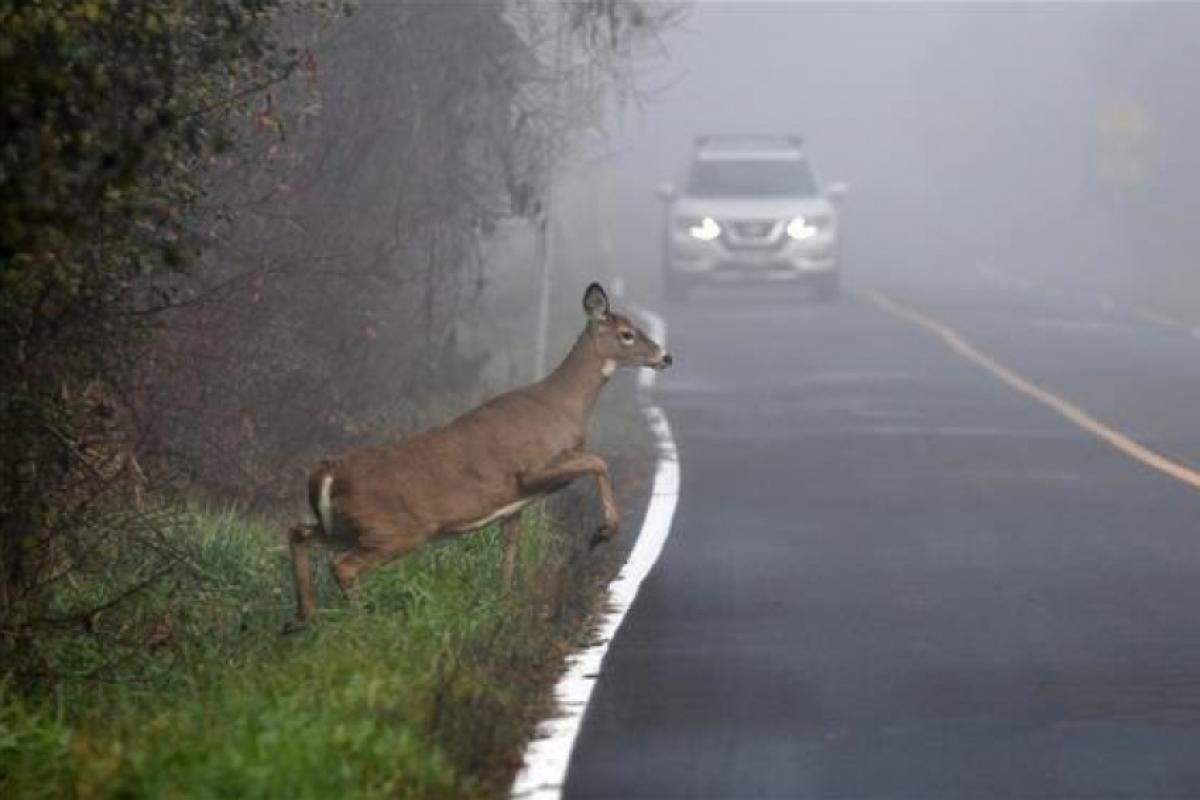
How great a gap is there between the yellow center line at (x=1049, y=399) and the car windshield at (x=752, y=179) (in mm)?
2197

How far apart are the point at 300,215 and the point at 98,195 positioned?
10368 millimetres

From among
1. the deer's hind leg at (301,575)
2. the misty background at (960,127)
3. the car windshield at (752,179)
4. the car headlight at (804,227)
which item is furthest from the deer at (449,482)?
the car windshield at (752,179)

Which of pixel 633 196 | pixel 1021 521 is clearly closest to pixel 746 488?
pixel 1021 521

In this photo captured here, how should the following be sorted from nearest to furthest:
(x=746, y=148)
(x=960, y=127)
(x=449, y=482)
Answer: (x=449, y=482)
(x=746, y=148)
(x=960, y=127)

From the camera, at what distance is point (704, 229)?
1838 inches

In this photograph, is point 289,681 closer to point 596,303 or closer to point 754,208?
point 596,303

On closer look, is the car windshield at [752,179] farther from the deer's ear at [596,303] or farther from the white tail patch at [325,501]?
the white tail patch at [325,501]

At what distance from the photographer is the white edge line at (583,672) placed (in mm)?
10906

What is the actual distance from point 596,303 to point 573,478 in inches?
60.9

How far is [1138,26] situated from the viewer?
2768 inches

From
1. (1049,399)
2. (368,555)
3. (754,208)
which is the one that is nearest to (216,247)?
(368,555)

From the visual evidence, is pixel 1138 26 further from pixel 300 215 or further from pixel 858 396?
pixel 300 215

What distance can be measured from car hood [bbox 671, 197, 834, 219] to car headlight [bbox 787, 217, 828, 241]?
0.21m

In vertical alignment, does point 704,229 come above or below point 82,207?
below
